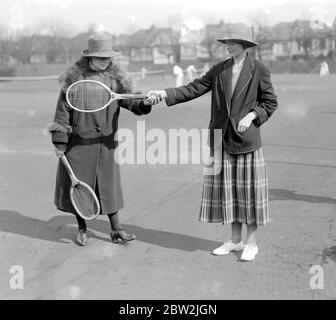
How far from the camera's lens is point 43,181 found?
30.8ft

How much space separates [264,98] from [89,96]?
64.4 inches

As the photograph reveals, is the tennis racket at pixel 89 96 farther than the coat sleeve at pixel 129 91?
No

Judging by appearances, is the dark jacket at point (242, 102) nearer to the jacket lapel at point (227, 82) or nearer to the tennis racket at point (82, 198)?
the jacket lapel at point (227, 82)

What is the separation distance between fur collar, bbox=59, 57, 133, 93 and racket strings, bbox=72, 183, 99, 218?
970mm

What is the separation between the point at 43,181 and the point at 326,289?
18.6 ft

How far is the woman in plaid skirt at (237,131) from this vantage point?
5.23 metres

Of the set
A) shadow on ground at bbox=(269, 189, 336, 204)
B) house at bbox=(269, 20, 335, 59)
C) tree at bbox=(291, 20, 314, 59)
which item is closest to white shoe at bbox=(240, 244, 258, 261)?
shadow on ground at bbox=(269, 189, 336, 204)

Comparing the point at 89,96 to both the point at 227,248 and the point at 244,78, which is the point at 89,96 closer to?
the point at 244,78

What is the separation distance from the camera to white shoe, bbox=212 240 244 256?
5.65m

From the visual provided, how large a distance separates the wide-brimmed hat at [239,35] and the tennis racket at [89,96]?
43.8 inches

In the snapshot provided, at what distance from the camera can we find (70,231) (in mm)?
6660

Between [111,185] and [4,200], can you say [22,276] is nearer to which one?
[111,185]

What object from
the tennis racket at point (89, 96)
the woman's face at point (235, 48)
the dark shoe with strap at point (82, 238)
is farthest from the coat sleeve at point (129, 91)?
the dark shoe with strap at point (82, 238)
